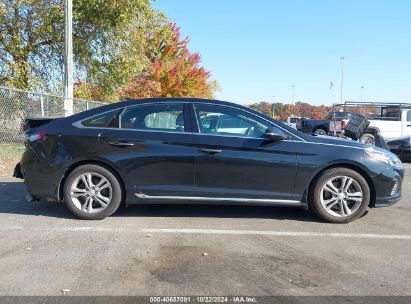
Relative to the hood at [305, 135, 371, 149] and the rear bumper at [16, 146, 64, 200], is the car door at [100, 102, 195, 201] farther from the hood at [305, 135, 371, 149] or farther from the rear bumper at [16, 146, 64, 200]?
the hood at [305, 135, 371, 149]

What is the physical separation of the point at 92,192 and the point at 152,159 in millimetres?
874

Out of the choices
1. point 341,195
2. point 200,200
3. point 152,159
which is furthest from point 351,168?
point 152,159

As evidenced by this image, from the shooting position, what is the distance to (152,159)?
5656mm

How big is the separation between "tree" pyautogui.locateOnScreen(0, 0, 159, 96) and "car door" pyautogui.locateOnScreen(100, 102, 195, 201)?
11.2 m

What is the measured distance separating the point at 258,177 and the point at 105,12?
12339 mm

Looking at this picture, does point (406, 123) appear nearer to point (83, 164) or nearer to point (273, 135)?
point (273, 135)

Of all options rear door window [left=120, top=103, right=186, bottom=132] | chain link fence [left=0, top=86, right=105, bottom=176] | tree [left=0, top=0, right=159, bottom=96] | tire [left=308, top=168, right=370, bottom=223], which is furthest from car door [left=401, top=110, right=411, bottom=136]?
rear door window [left=120, top=103, right=186, bottom=132]

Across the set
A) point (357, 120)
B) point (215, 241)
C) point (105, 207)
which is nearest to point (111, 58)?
point (357, 120)

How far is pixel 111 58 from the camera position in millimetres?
17438

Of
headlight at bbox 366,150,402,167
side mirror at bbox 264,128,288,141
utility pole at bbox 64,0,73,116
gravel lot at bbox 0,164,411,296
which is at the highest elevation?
utility pole at bbox 64,0,73,116

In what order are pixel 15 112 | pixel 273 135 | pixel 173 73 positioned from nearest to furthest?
pixel 273 135
pixel 15 112
pixel 173 73

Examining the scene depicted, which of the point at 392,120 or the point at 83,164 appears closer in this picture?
the point at 83,164

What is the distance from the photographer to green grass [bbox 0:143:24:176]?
9570mm

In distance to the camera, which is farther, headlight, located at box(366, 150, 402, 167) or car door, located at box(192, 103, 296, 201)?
headlight, located at box(366, 150, 402, 167)
